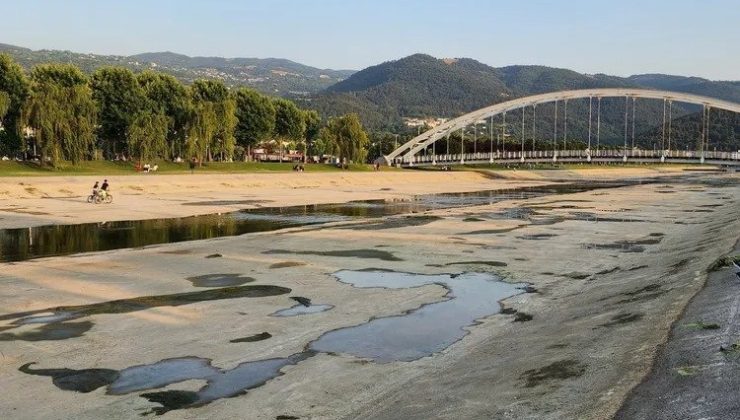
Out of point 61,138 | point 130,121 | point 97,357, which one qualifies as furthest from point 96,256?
point 130,121

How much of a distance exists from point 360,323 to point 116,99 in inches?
3415

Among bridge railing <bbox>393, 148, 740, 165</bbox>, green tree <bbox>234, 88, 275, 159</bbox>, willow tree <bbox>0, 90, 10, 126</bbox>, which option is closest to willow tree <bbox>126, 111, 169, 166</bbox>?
willow tree <bbox>0, 90, 10, 126</bbox>

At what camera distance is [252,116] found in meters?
118

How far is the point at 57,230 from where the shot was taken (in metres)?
32.5

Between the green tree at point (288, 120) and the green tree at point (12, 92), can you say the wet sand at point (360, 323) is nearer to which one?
the green tree at point (12, 92)

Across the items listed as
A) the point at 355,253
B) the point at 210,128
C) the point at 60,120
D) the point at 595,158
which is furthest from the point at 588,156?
the point at 355,253

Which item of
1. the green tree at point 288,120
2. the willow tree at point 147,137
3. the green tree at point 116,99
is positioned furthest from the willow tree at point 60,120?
the green tree at point 288,120

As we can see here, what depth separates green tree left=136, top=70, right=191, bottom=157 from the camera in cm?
9450

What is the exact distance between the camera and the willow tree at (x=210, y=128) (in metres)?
89.9

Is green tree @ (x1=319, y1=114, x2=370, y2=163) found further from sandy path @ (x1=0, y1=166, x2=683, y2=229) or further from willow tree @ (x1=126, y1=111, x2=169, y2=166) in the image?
willow tree @ (x1=126, y1=111, x2=169, y2=166)

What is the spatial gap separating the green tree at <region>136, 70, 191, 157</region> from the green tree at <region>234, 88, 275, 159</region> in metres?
15.3

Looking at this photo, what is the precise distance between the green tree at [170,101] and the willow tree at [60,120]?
15.9 metres

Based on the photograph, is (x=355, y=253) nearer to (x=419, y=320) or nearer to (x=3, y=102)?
(x=419, y=320)

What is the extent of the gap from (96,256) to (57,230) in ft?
34.3
